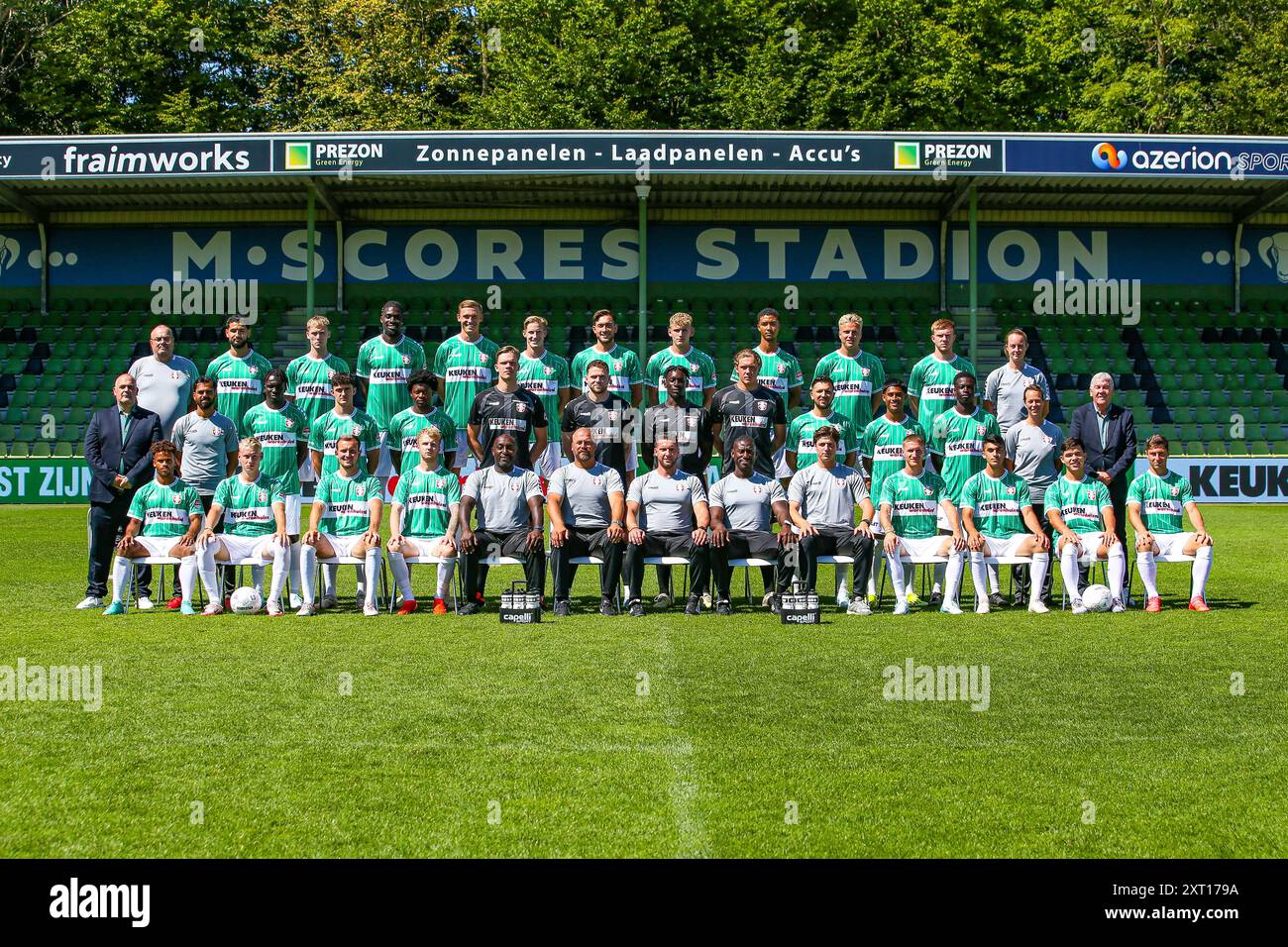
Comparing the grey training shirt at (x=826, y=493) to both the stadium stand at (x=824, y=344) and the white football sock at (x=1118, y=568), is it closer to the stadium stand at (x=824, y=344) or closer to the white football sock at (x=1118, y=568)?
the white football sock at (x=1118, y=568)

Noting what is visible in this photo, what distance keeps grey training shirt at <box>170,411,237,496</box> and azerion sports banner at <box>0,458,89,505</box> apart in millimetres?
11043

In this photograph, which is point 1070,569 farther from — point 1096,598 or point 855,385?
point 855,385

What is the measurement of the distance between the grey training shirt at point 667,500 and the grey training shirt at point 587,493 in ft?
0.61

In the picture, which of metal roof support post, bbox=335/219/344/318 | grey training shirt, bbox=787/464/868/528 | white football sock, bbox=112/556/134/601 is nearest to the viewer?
white football sock, bbox=112/556/134/601

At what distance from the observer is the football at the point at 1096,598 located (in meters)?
10.3

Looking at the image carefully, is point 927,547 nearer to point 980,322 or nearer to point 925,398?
point 925,398

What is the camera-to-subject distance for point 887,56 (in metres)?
34.5

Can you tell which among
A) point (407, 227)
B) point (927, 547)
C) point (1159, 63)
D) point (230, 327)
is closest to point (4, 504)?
point (407, 227)

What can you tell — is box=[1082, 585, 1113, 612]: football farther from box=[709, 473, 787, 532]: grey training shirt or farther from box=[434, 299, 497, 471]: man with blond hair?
box=[434, 299, 497, 471]: man with blond hair

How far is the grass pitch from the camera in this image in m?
4.46

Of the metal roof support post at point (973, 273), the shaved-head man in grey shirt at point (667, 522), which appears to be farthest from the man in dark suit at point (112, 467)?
the metal roof support post at point (973, 273)

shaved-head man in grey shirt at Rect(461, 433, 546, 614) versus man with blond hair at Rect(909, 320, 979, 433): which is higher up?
man with blond hair at Rect(909, 320, 979, 433)

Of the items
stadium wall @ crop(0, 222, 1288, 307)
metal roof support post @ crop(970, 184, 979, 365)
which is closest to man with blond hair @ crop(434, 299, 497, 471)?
metal roof support post @ crop(970, 184, 979, 365)

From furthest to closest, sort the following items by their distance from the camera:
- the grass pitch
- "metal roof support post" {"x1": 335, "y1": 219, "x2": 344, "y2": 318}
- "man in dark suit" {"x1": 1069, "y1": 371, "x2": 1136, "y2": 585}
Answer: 1. "metal roof support post" {"x1": 335, "y1": 219, "x2": 344, "y2": 318}
2. "man in dark suit" {"x1": 1069, "y1": 371, "x2": 1136, "y2": 585}
3. the grass pitch
